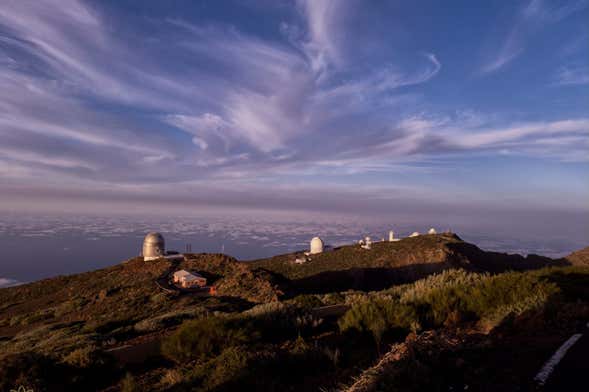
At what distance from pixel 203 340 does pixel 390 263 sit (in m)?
48.0

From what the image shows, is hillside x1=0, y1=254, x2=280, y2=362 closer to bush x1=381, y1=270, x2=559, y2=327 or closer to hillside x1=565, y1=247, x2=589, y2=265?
bush x1=381, y1=270, x2=559, y2=327

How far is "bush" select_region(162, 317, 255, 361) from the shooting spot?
7352mm

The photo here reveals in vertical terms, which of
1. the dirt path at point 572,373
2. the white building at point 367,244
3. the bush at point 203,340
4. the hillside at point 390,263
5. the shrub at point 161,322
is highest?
the dirt path at point 572,373

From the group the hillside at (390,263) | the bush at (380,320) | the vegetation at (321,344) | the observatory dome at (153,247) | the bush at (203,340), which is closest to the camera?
the vegetation at (321,344)

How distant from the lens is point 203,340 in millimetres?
7418

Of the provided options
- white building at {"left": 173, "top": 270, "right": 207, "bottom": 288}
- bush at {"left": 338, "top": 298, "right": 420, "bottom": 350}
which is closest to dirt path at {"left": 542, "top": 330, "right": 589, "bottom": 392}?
bush at {"left": 338, "top": 298, "right": 420, "bottom": 350}

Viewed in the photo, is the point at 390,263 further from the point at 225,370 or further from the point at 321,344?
the point at 225,370

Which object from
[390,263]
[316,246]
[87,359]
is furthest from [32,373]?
[316,246]

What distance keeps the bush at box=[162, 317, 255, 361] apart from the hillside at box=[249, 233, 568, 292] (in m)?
29.4

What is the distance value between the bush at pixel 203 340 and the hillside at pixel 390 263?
29395 mm

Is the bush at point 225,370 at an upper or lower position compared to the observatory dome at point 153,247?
upper

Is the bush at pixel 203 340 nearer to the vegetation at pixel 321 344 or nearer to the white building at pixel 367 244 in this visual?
the vegetation at pixel 321 344

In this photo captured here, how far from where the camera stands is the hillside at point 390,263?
43.2m

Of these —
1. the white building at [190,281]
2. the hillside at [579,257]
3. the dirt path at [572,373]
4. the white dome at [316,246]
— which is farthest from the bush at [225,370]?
the white dome at [316,246]
